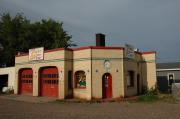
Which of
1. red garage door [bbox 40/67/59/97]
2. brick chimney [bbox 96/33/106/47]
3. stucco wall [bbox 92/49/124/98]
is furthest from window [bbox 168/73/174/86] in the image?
red garage door [bbox 40/67/59/97]

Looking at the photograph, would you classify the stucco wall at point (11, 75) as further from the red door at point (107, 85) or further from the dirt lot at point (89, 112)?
the dirt lot at point (89, 112)

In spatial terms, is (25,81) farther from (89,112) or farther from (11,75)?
(89,112)

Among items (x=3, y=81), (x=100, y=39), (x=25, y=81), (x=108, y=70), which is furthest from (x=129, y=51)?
(x=3, y=81)

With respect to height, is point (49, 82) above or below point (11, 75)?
below

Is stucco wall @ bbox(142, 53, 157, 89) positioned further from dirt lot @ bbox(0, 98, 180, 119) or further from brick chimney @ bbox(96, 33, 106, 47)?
dirt lot @ bbox(0, 98, 180, 119)

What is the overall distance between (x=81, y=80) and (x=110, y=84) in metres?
2.86

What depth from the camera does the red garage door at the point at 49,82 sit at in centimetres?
2652

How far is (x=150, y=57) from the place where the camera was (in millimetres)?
30328

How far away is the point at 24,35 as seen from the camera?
44.5 m

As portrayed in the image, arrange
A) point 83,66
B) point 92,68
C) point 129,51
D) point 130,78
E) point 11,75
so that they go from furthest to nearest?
1. point 11,75
2. point 130,78
3. point 129,51
4. point 83,66
5. point 92,68

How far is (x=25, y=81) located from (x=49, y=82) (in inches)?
185

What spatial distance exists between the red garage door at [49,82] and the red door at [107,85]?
197 inches

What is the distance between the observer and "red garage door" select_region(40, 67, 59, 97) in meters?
26.5

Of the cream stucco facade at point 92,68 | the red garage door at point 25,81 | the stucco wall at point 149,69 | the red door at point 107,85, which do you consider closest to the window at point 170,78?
the stucco wall at point 149,69
